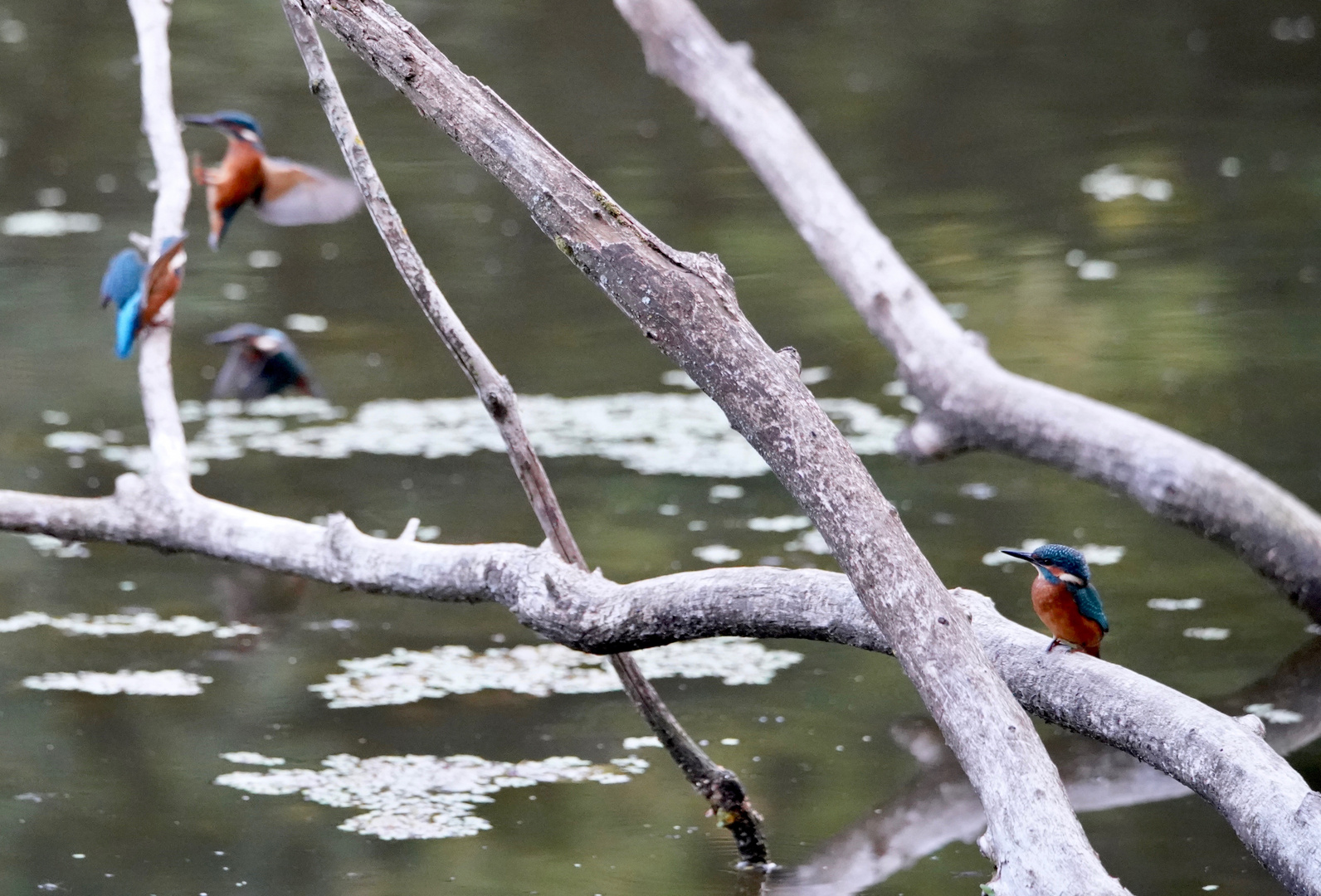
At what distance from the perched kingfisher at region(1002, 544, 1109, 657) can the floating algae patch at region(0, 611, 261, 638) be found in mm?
1828

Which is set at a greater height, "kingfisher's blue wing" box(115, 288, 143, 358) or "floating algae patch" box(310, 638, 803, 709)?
"kingfisher's blue wing" box(115, 288, 143, 358)

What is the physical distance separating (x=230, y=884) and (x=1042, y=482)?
7.55ft

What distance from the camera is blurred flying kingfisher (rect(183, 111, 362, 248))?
10.5 feet

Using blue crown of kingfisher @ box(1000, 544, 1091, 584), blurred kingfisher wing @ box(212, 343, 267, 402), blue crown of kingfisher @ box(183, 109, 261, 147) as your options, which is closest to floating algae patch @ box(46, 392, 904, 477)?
blurred kingfisher wing @ box(212, 343, 267, 402)

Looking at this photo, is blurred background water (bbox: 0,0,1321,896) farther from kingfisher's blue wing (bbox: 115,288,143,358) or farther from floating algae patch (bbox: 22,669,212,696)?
kingfisher's blue wing (bbox: 115,288,143,358)

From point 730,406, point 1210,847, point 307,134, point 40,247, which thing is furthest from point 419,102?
point 307,134

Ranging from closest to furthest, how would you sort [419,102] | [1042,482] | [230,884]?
1. [419,102]
2. [230,884]
3. [1042,482]

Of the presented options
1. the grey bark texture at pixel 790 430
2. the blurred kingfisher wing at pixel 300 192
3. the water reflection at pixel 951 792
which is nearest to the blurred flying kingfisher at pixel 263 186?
the blurred kingfisher wing at pixel 300 192

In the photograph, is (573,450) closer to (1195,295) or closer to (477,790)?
(477,790)

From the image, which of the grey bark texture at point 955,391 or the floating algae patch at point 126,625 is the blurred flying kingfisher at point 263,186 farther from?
the grey bark texture at point 955,391

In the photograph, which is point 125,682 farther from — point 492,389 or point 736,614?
point 736,614

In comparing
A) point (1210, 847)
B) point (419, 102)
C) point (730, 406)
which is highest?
point (419, 102)

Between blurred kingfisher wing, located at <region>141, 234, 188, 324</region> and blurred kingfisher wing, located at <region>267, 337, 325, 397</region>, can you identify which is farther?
blurred kingfisher wing, located at <region>267, 337, 325, 397</region>

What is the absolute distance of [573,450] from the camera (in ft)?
14.0
